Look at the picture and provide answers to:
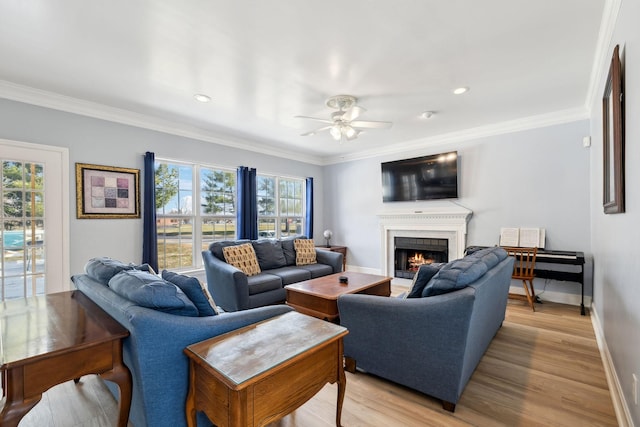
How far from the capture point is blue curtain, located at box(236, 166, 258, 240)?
16.1 feet

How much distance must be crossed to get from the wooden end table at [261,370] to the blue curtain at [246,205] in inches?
138

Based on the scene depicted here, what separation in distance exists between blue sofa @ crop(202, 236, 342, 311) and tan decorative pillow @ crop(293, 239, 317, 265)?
3.2 inches

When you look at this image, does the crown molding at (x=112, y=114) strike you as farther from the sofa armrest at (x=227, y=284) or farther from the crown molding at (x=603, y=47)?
the crown molding at (x=603, y=47)

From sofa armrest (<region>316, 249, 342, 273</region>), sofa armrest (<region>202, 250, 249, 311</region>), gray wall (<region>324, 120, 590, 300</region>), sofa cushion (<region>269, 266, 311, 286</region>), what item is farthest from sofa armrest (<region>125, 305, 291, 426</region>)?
gray wall (<region>324, 120, 590, 300</region>)

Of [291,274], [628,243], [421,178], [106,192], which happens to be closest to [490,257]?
[628,243]

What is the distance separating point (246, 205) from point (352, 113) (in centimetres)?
250

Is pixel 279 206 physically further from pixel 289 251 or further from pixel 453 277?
pixel 453 277

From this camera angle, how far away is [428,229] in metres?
4.95

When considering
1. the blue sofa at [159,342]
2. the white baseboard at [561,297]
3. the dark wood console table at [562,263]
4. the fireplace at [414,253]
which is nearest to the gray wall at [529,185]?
the white baseboard at [561,297]

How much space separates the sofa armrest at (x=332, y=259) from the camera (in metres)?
4.67

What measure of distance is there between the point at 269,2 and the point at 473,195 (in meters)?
4.04

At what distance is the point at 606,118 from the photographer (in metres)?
2.29

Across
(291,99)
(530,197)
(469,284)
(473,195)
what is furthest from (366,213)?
(469,284)

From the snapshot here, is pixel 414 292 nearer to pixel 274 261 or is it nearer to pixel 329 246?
pixel 274 261
